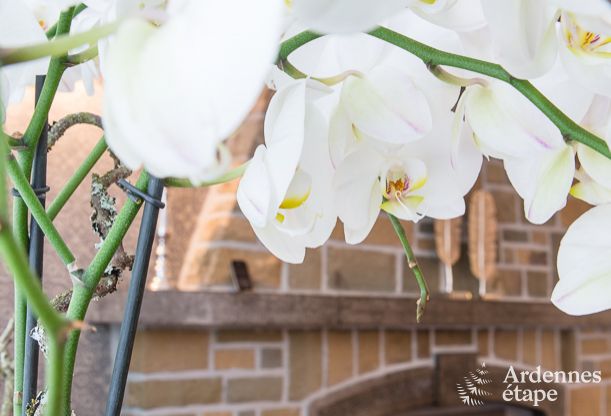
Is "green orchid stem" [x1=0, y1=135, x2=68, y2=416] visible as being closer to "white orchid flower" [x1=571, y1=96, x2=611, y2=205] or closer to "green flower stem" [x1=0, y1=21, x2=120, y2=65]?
"green flower stem" [x1=0, y1=21, x2=120, y2=65]

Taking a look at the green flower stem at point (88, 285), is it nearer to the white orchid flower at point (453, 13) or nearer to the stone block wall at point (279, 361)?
the white orchid flower at point (453, 13)

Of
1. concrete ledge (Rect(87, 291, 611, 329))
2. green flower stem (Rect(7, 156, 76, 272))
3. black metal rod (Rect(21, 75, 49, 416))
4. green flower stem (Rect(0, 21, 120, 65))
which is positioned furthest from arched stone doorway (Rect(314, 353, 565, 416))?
green flower stem (Rect(0, 21, 120, 65))

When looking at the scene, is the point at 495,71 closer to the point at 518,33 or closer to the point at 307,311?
the point at 518,33

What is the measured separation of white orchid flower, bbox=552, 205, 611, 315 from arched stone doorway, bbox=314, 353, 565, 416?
6.14 feet

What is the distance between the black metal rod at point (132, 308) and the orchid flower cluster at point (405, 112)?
0.06 metres

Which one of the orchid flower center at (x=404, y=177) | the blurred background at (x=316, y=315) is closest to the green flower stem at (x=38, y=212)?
the orchid flower center at (x=404, y=177)

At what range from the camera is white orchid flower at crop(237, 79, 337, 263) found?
8.7 inches

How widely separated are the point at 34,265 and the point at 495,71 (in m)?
0.21

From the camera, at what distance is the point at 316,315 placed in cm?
201

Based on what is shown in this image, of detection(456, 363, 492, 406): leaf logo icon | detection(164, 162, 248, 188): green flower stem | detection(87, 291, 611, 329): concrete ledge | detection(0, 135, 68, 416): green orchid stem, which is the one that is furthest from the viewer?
detection(456, 363, 492, 406): leaf logo icon

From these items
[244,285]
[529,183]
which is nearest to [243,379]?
[244,285]

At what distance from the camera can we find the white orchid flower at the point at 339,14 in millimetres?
129

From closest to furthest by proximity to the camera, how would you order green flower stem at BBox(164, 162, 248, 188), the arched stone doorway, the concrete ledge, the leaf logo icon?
green flower stem at BBox(164, 162, 248, 188)
the concrete ledge
the arched stone doorway
the leaf logo icon

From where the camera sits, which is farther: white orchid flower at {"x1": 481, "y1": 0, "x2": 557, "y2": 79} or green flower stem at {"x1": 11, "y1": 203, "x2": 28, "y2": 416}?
green flower stem at {"x1": 11, "y1": 203, "x2": 28, "y2": 416}
